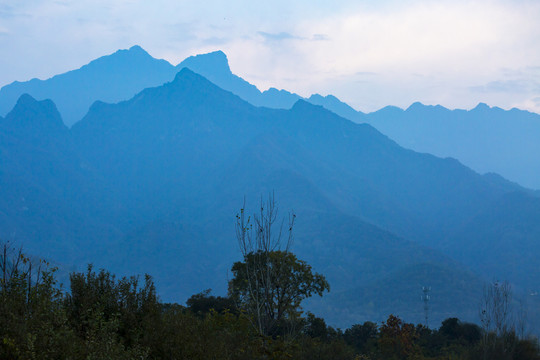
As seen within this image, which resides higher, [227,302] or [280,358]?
[227,302]

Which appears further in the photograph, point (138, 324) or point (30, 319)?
point (138, 324)

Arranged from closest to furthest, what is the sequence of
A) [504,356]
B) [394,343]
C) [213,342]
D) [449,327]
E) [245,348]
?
1. [213,342]
2. [245,348]
3. [504,356]
4. [394,343]
5. [449,327]

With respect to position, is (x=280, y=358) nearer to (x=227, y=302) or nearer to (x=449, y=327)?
(x=227, y=302)

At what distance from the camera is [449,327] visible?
5109cm

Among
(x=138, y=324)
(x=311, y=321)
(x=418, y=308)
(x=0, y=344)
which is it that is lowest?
(x=0, y=344)

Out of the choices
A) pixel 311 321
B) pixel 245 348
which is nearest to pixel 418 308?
pixel 311 321

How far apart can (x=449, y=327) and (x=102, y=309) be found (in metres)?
47.1

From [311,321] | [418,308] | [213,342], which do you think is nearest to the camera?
[213,342]

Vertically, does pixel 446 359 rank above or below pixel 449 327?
below

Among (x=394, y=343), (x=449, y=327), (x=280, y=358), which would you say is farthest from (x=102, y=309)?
(x=449, y=327)

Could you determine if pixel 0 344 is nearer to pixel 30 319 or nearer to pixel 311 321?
pixel 30 319

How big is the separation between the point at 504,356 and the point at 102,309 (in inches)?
773

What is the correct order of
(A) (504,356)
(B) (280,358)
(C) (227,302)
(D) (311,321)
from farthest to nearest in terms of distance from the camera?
(C) (227,302), (D) (311,321), (A) (504,356), (B) (280,358)

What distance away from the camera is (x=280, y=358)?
12055 millimetres
